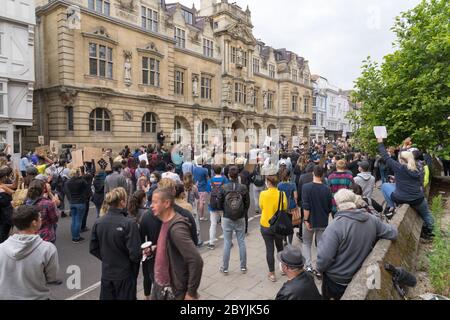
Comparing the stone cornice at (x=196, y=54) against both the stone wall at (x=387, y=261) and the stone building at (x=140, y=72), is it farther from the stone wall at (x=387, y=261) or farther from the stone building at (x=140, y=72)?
the stone wall at (x=387, y=261)

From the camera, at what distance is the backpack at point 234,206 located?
5148 mm

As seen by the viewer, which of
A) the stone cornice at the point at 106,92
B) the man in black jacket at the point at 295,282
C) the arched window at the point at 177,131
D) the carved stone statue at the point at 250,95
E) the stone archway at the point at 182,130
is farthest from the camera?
the carved stone statue at the point at 250,95

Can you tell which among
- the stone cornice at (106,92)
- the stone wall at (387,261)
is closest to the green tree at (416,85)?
the stone wall at (387,261)

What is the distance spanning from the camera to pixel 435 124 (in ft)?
32.8

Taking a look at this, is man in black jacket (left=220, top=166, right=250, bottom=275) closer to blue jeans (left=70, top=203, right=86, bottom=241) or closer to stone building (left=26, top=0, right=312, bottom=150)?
blue jeans (left=70, top=203, right=86, bottom=241)

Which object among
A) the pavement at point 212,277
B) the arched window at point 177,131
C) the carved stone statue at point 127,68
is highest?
the carved stone statue at point 127,68

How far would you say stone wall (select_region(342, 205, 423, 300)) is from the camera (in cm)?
296

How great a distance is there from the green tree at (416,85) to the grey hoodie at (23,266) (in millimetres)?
11077

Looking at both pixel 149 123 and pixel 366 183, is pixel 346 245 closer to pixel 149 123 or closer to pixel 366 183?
pixel 366 183

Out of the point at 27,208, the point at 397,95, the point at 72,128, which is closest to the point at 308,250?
the point at 27,208

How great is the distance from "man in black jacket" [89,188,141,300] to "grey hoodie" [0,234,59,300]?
2.09 ft

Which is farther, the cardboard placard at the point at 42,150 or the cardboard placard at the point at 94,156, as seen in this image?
the cardboard placard at the point at 42,150

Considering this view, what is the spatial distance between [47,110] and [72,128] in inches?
96.1

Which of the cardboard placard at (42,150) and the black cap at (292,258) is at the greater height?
the cardboard placard at (42,150)
